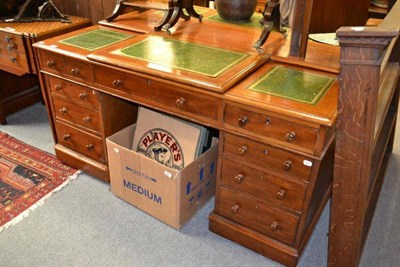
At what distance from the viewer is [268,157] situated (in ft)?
4.77

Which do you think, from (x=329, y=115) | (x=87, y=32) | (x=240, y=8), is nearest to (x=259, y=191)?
(x=329, y=115)

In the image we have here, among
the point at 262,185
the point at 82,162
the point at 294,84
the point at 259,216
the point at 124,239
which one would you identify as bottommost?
the point at 124,239

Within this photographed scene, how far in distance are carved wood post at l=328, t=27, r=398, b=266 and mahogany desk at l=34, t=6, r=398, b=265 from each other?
0.36 ft

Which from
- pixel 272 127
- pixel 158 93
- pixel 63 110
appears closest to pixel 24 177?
pixel 63 110

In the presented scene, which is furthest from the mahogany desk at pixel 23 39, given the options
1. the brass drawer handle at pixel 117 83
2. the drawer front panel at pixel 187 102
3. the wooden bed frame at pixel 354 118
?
the wooden bed frame at pixel 354 118

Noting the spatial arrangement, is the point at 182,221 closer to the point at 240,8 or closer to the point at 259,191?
the point at 259,191

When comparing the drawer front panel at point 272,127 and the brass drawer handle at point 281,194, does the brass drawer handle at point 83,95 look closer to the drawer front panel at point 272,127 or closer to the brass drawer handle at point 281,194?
the drawer front panel at point 272,127

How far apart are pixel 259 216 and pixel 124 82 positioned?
0.86 m

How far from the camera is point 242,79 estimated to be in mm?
1507

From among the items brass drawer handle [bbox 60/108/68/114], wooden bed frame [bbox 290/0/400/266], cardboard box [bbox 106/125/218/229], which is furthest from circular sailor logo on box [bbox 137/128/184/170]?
wooden bed frame [bbox 290/0/400/266]

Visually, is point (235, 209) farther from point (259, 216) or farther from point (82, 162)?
point (82, 162)

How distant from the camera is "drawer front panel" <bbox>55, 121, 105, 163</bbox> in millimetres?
2059

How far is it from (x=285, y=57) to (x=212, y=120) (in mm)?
472

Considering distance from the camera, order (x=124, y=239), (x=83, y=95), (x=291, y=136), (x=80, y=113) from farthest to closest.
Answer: (x=80, y=113)
(x=83, y=95)
(x=124, y=239)
(x=291, y=136)
